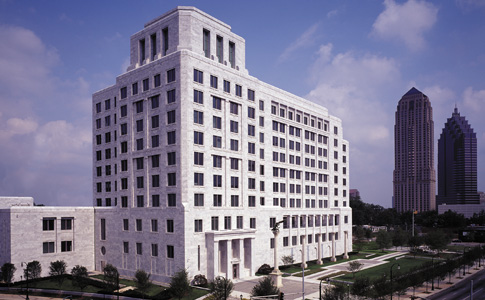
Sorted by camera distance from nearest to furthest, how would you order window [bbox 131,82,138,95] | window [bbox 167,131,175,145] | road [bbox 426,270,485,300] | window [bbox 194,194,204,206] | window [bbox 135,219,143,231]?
road [bbox 426,270,485,300] < window [bbox 194,194,204,206] < window [bbox 167,131,175,145] < window [bbox 135,219,143,231] < window [bbox 131,82,138,95]

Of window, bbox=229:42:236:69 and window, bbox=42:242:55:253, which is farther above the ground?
window, bbox=229:42:236:69

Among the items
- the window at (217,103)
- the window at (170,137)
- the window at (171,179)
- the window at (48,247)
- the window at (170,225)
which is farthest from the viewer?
the window at (48,247)

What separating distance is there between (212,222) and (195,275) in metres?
9.15

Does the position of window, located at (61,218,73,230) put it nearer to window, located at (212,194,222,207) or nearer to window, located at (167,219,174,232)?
window, located at (167,219,174,232)

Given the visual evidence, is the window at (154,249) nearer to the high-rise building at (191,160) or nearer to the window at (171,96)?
the high-rise building at (191,160)

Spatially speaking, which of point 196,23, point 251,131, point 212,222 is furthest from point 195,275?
point 196,23

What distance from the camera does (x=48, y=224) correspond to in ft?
237

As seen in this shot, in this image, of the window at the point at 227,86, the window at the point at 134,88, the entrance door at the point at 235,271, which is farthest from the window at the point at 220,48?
the entrance door at the point at 235,271

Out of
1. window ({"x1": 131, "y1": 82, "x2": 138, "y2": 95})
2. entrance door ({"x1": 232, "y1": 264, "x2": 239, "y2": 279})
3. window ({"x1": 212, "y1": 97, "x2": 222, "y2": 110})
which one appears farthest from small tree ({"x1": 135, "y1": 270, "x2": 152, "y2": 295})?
window ({"x1": 131, "y1": 82, "x2": 138, "y2": 95})

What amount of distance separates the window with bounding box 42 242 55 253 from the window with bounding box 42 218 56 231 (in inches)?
106

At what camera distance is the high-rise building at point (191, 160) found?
64.6 meters

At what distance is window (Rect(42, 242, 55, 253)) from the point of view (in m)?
71.1

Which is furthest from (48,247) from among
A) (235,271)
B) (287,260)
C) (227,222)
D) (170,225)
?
(287,260)

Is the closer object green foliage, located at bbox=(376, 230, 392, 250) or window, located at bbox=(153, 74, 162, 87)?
window, located at bbox=(153, 74, 162, 87)
